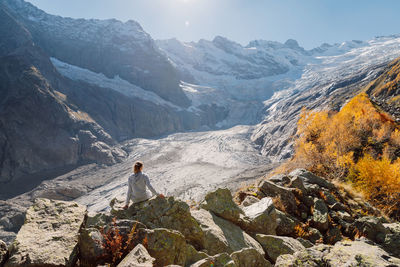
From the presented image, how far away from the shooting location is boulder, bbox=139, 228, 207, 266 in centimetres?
438

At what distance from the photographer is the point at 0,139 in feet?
212

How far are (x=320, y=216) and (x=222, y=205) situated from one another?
3.71 metres

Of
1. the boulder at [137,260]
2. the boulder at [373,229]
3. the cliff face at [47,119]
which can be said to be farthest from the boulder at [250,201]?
the cliff face at [47,119]

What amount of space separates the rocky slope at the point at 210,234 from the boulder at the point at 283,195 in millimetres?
38

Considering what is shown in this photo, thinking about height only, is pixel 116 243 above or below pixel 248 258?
above

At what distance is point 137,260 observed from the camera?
3.72 m

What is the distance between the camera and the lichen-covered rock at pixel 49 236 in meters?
3.70

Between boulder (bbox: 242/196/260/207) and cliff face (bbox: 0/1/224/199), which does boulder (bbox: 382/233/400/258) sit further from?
cliff face (bbox: 0/1/224/199)

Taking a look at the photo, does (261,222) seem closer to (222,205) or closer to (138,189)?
(222,205)

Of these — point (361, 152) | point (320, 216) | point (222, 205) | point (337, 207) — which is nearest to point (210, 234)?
point (222, 205)

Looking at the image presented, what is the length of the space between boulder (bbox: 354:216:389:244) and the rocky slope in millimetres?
25

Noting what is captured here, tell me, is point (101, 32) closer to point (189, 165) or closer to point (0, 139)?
point (0, 139)

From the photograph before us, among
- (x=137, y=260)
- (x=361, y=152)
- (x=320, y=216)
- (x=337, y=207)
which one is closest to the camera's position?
(x=137, y=260)

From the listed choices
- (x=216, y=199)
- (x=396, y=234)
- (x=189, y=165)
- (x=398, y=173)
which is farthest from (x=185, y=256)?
(x=189, y=165)
